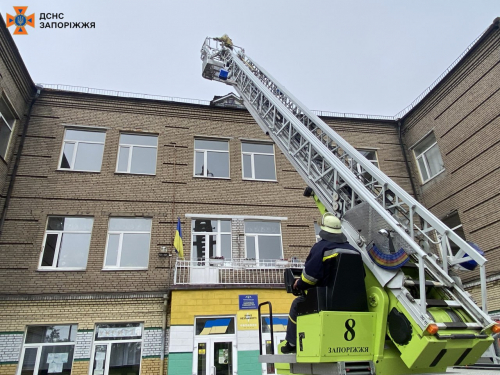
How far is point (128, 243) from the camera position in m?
11.1

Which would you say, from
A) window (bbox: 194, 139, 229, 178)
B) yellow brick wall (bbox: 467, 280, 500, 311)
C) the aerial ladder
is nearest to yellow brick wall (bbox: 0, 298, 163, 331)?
window (bbox: 194, 139, 229, 178)

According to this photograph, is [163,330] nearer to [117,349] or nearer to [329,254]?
[117,349]

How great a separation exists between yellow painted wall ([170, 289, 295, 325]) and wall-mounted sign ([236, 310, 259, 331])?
20 cm

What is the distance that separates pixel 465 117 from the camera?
1194 centimetres

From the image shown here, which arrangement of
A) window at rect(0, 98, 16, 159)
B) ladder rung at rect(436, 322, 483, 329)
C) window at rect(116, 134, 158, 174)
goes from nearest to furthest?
ladder rung at rect(436, 322, 483, 329) → window at rect(0, 98, 16, 159) → window at rect(116, 134, 158, 174)

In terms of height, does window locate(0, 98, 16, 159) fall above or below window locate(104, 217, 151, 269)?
above

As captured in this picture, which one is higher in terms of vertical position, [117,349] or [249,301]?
[249,301]

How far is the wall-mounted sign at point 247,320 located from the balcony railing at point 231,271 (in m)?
0.84

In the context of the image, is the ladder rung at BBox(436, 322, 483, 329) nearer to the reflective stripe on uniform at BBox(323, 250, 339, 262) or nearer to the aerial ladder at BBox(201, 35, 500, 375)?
the aerial ladder at BBox(201, 35, 500, 375)

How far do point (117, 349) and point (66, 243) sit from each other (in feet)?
11.5

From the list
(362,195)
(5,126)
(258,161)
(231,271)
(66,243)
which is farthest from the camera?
(258,161)

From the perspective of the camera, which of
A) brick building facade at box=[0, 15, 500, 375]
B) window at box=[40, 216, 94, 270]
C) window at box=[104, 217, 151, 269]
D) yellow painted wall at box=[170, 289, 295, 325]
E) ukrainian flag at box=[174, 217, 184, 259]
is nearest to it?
brick building facade at box=[0, 15, 500, 375]

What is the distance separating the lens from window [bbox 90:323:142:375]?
371 inches

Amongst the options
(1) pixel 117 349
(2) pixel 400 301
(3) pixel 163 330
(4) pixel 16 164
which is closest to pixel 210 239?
(3) pixel 163 330
